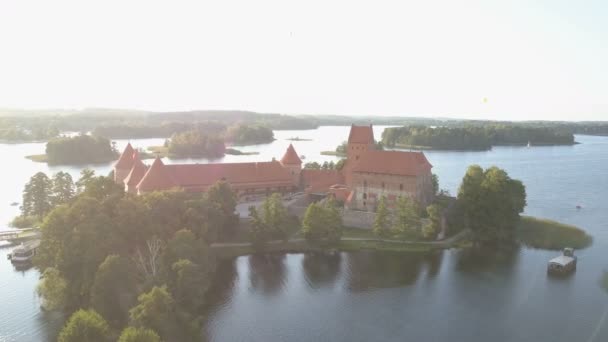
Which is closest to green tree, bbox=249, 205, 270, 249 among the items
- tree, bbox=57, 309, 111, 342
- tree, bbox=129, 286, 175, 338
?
tree, bbox=129, 286, 175, 338

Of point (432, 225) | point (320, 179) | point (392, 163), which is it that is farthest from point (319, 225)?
point (320, 179)

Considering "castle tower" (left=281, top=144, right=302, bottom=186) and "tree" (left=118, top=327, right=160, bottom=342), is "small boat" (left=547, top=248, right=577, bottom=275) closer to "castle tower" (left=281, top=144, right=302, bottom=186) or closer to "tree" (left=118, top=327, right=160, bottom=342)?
"castle tower" (left=281, top=144, right=302, bottom=186)

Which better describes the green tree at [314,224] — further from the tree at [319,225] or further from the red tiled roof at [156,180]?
the red tiled roof at [156,180]

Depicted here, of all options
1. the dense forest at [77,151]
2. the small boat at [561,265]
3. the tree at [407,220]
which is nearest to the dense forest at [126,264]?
the tree at [407,220]

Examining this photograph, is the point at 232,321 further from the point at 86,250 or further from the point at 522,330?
the point at 522,330

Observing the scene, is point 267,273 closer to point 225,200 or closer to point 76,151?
point 225,200
